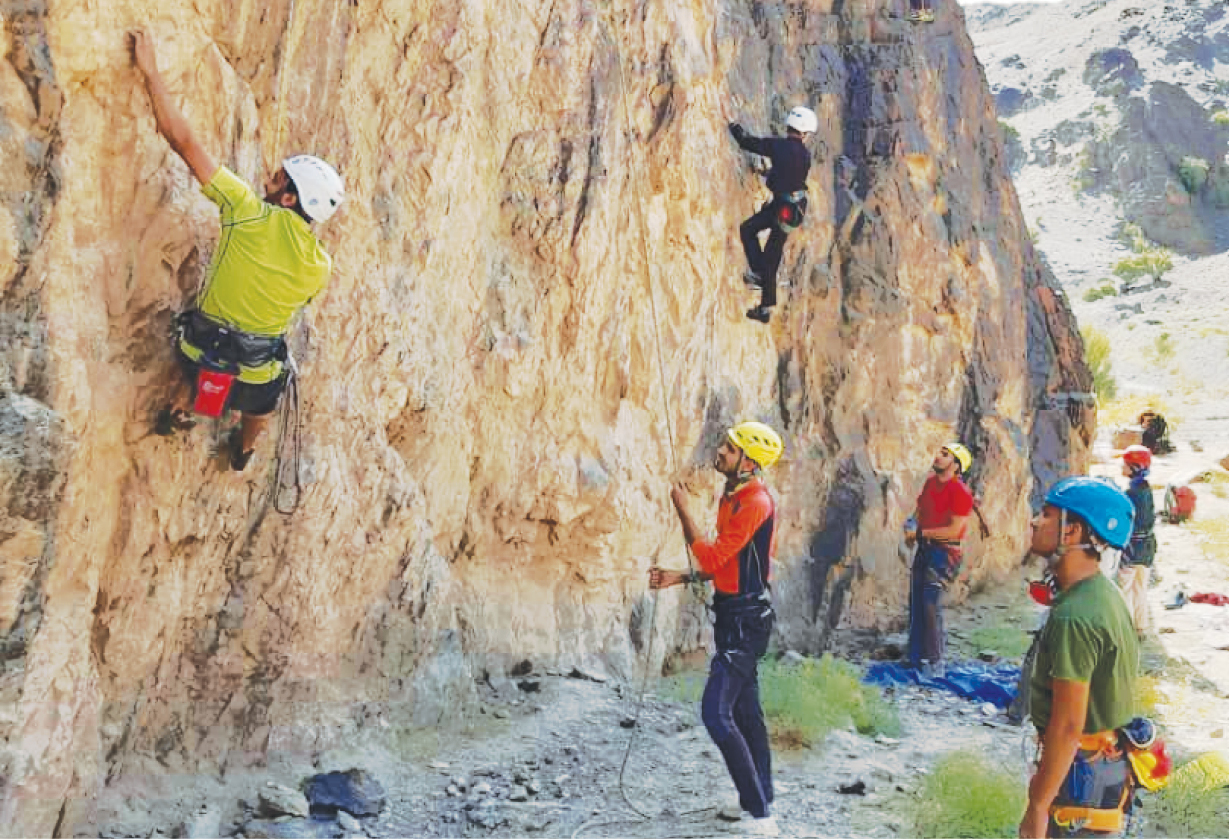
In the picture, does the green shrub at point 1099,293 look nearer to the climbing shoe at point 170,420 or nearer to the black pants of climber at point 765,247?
the black pants of climber at point 765,247

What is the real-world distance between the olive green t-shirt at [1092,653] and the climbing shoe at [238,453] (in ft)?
12.2

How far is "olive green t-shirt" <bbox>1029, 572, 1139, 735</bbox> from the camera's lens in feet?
12.0

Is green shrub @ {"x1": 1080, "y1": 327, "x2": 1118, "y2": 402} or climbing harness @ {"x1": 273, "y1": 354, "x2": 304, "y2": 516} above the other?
green shrub @ {"x1": 1080, "y1": 327, "x2": 1118, "y2": 402}

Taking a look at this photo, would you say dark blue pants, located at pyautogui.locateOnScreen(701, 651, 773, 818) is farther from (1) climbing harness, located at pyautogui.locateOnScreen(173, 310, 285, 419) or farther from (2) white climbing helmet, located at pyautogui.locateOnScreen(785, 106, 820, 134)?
(2) white climbing helmet, located at pyautogui.locateOnScreen(785, 106, 820, 134)

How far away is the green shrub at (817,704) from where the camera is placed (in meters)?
8.01

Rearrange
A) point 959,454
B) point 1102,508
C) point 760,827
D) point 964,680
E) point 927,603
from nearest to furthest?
1. point 1102,508
2. point 760,827
3. point 959,454
4. point 964,680
5. point 927,603

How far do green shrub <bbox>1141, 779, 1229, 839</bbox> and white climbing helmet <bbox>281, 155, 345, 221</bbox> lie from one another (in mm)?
6059

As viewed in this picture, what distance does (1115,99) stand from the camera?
52.1 m

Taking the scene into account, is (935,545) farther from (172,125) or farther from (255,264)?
(172,125)

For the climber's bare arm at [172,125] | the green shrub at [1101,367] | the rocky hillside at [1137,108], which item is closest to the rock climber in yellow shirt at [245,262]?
the climber's bare arm at [172,125]

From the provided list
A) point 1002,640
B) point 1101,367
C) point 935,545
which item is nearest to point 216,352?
point 935,545

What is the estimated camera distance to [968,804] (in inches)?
268

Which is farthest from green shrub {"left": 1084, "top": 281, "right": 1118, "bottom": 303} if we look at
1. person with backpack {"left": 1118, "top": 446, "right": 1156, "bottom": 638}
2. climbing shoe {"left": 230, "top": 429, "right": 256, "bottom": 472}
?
climbing shoe {"left": 230, "top": 429, "right": 256, "bottom": 472}

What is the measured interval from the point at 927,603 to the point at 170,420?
7048 millimetres
